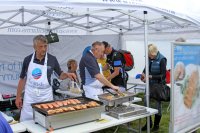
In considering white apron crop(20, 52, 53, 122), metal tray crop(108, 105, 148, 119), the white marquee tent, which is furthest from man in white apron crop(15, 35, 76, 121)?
the white marquee tent

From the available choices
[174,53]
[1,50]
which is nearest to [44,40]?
[174,53]

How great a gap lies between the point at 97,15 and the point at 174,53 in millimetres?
3267

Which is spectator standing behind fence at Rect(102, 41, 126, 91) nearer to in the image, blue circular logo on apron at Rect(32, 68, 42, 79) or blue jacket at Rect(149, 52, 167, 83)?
blue jacket at Rect(149, 52, 167, 83)

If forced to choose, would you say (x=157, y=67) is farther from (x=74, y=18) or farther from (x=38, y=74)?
(x=74, y=18)

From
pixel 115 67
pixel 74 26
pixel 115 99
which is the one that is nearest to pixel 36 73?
pixel 115 99

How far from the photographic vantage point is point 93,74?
3158 mm

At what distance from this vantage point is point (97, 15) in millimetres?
5902

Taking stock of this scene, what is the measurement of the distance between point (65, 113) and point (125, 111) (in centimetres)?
76

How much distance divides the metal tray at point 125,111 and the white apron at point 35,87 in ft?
2.49

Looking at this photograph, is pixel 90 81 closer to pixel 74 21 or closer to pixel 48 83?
pixel 48 83

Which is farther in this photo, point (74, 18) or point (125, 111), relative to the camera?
point (74, 18)

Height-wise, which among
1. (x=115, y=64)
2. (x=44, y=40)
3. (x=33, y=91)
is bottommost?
(x=33, y=91)

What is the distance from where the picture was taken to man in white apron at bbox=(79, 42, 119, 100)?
10.3 feet

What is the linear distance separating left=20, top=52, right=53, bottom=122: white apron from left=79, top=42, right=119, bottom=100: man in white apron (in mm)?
447
